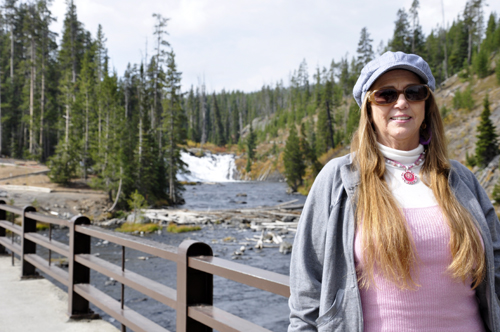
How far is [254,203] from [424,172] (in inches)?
1320

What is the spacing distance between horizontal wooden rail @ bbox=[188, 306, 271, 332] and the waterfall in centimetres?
5816

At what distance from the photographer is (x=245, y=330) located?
2.08 metres

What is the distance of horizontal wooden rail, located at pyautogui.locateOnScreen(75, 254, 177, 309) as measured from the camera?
2.80 m

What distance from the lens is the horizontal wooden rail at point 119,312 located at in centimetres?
314

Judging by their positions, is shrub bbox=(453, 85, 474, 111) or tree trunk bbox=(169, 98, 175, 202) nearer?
tree trunk bbox=(169, 98, 175, 202)

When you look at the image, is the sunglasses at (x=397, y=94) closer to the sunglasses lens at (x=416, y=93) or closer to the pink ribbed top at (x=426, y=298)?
the sunglasses lens at (x=416, y=93)

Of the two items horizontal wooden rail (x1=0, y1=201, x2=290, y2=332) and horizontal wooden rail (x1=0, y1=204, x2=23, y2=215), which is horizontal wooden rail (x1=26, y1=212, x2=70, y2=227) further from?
horizontal wooden rail (x1=0, y1=204, x2=23, y2=215)

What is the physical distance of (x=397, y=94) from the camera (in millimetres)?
1729

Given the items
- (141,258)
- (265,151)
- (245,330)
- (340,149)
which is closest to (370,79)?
(245,330)

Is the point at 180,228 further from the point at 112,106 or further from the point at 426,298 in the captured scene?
the point at 426,298

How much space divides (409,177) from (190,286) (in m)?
1.49

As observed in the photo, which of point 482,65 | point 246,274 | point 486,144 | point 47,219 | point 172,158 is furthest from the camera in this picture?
point 482,65

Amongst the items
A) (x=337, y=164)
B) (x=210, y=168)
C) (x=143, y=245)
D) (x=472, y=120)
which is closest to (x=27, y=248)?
(x=143, y=245)

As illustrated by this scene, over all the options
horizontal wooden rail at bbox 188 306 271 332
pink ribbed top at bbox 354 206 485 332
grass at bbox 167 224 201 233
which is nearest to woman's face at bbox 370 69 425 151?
pink ribbed top at bbox 354 206 485 332
